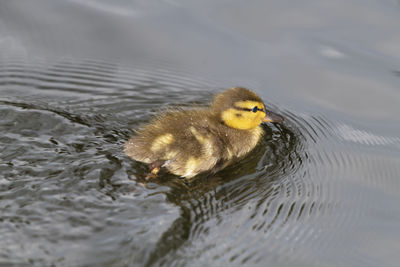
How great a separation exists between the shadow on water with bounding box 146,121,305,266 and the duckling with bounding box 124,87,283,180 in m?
0.06

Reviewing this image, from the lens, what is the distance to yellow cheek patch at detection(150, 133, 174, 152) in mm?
2926

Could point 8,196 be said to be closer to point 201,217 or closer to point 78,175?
point 78,175

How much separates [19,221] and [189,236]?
2.20 ft

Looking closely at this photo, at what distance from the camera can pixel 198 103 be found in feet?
11.7

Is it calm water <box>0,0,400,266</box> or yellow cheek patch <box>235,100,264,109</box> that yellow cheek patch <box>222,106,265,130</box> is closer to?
yellow cheek patch <box>235,100,264,109</box>

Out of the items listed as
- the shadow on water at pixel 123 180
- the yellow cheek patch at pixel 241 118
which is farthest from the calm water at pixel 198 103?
the yellow cheek patch at pixel 241 118

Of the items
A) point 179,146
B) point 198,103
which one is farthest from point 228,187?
point 198,103

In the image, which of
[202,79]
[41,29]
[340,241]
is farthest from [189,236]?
[41,29]

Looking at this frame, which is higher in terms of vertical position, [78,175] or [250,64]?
[250,64]

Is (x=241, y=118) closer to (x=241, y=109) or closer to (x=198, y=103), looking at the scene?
(x=241, y=109)

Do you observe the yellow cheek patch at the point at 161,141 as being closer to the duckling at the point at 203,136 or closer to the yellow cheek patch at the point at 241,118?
the duckling at the point at 203,136

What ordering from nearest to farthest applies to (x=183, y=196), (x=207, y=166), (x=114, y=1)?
(x=183, y=196) < (x=207, y=166) < (x=114, y=1)

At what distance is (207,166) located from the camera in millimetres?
2932

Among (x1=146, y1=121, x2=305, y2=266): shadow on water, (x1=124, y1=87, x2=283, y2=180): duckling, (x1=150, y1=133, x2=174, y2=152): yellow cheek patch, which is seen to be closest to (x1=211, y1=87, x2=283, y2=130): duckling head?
(x1=124, y1=87, x2=283, y2=180): duckling
